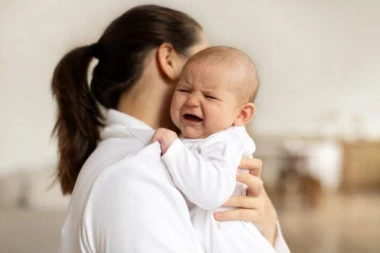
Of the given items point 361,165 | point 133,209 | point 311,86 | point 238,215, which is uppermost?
point 133,209

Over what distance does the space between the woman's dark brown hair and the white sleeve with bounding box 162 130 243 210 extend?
0.75 feet

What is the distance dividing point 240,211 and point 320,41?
5761mm

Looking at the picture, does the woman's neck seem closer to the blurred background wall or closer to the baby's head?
the baby's head

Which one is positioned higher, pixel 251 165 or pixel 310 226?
pixel 251 165

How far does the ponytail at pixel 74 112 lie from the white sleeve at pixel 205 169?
1.14ft

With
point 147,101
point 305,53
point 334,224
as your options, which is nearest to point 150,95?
point 147,101

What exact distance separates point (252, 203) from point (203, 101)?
23cm

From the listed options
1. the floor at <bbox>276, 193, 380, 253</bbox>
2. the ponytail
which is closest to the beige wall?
the floor at <bbox>276, 193, 380, 253</bbox>

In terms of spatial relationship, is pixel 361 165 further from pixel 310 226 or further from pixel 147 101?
pixel 147 101

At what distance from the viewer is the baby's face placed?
113cm

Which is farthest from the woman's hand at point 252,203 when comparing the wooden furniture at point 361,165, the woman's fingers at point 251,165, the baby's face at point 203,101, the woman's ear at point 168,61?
the wooden furniture at point 361,165

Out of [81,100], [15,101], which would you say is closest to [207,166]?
[81,100]

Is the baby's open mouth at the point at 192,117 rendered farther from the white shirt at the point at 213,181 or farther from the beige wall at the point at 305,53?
the beige wall at the point at 305,53

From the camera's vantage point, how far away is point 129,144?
1.08 metres
